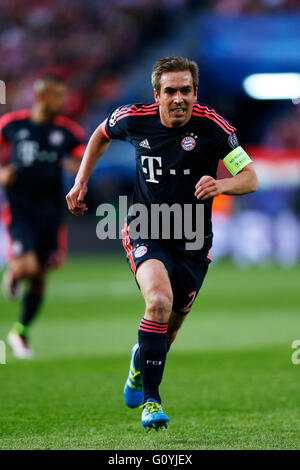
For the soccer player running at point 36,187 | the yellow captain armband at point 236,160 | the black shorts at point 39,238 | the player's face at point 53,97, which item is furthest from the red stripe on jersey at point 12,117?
the yellow captain armband at point 236,160

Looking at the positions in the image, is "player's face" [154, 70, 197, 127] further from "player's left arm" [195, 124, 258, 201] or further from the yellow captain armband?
the yellow captain armband

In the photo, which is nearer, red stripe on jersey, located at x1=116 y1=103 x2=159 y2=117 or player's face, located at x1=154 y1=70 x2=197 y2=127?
player's face, located at x1=154 y1=70 x2=197 y2=127

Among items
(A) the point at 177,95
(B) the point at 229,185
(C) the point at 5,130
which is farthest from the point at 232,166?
(C) the point at 5,130

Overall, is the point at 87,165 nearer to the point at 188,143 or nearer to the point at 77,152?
the point at 188,143

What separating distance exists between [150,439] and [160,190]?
144 centimetres

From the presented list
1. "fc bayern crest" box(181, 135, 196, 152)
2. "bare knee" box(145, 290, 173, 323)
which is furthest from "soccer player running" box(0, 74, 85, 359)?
"bare knee" box(145, 290, 173, 323)

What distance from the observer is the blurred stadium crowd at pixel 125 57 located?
22.5 metres

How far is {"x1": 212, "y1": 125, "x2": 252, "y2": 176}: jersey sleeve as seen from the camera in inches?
182

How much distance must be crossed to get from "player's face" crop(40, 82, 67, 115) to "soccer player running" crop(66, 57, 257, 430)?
3045 mm

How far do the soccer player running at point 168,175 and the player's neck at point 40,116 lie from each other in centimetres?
337

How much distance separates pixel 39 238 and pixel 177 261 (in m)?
3.81

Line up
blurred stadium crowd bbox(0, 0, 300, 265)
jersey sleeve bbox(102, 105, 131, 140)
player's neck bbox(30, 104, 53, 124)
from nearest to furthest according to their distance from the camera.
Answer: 1. jersey sleeve bbox(102, 105, 131, 140)
2. player's neck bbox(30, 104, 53, 124)
3. blurred stadium crowd bbox(0, 0, 300, 265)

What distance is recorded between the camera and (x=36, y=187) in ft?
27.3

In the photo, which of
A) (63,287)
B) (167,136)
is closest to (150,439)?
(167,136)
